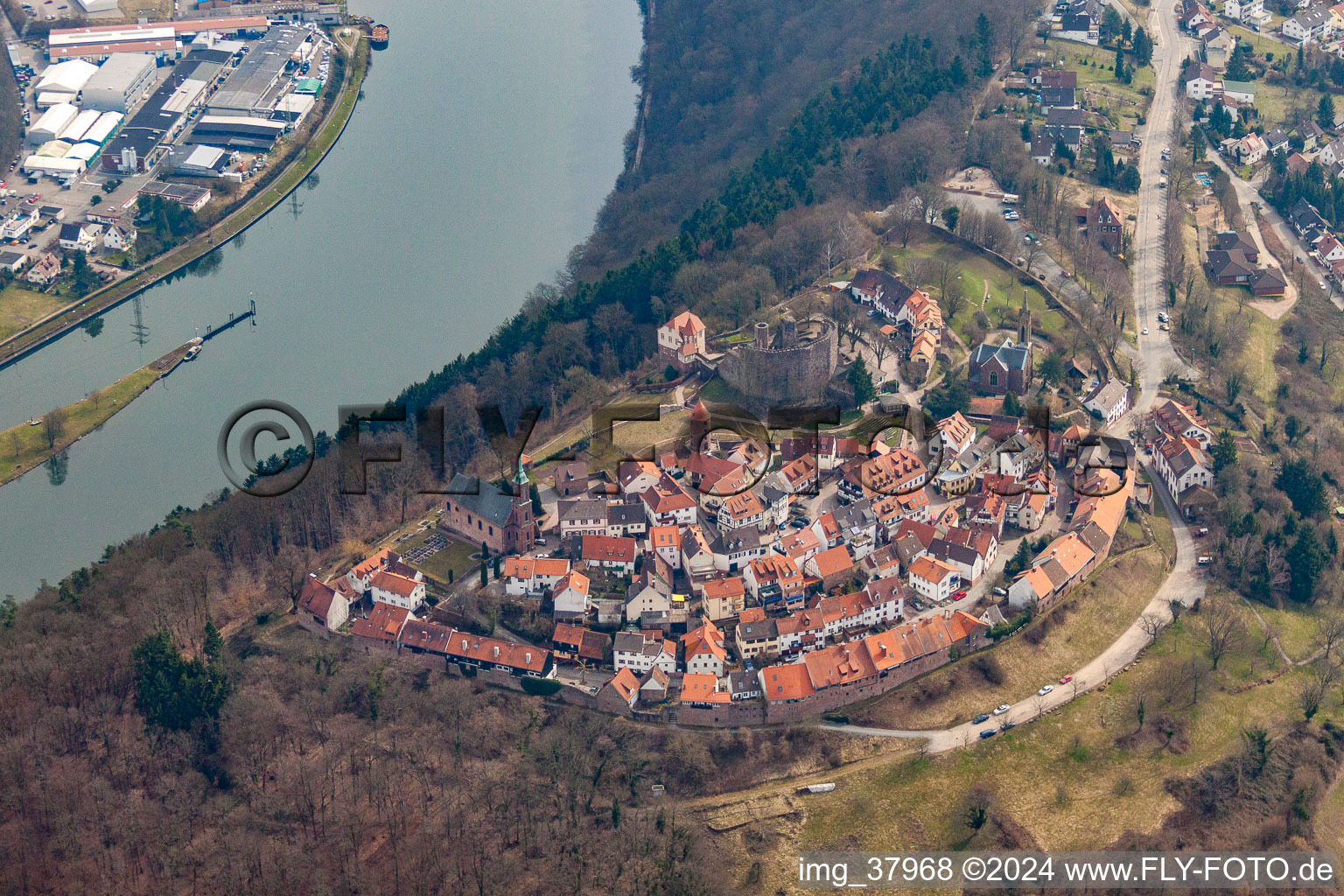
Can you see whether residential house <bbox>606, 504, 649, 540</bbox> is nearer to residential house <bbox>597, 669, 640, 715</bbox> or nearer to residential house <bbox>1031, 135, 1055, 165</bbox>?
residential house <bbox>597, 669, 640, 715</bbox>

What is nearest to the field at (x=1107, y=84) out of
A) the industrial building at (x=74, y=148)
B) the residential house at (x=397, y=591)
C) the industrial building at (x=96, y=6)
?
the residential house at (x=397, y=591)

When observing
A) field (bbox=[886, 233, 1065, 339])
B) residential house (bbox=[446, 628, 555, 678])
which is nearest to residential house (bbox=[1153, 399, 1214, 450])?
field (bbox=[886, 233, 1065, 339])

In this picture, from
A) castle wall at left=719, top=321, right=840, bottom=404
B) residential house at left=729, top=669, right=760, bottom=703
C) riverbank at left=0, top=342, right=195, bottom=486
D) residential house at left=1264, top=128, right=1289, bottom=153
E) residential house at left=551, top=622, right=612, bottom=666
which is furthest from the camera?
residential house at left=1264, top=128, right=1289, bottom=153

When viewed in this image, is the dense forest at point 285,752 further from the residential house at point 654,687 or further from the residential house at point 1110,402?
the residential house at point 1110,402

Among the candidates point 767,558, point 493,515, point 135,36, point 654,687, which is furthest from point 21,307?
point 654,687

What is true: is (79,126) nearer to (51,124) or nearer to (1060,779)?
(51,124)

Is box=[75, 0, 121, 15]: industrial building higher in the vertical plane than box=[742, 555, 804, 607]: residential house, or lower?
higher
